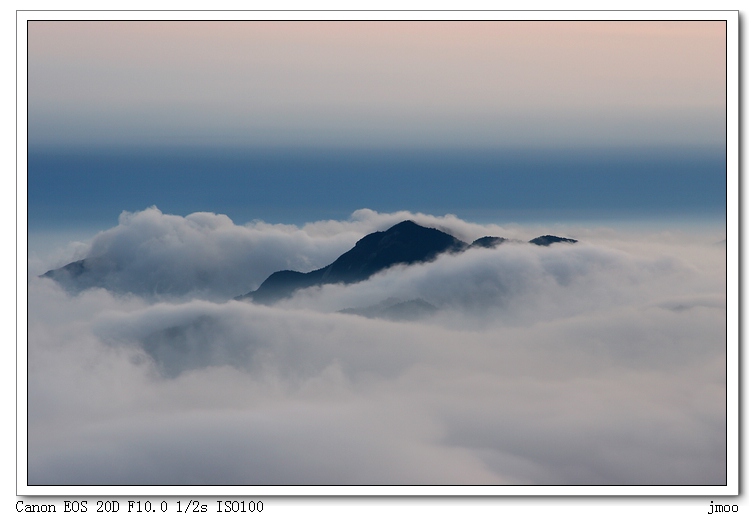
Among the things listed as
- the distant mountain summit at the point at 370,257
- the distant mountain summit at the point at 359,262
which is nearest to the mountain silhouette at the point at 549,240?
the distant mountain summit at the point at 359,262

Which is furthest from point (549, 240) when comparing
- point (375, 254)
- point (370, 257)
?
point (370, 257)

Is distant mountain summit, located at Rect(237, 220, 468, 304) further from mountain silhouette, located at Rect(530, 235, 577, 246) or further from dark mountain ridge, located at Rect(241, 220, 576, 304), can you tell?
mountain silhouette, located at Rect(530, 235, 577, 246)

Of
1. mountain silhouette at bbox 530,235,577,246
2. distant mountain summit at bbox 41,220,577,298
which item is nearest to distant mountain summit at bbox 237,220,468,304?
distant mountain summit at bbox 41,220,577,298

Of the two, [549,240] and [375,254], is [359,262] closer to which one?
[375,254]

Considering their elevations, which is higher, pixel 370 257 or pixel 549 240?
pixel 549 240

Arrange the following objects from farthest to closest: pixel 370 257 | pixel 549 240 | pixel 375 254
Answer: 1. pixel 370 257
2. pixel 375 254
3. pixel 549 240

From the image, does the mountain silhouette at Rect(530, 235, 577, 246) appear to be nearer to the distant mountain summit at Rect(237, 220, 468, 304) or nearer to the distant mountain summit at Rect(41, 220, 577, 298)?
the distant mountain summit at Rect(41, 220, 577, 298)

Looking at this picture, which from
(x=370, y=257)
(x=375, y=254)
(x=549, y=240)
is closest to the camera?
(x=549, y=240)

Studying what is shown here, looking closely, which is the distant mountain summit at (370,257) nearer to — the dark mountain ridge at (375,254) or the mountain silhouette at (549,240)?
the dark mountain ridge at (375,254)
